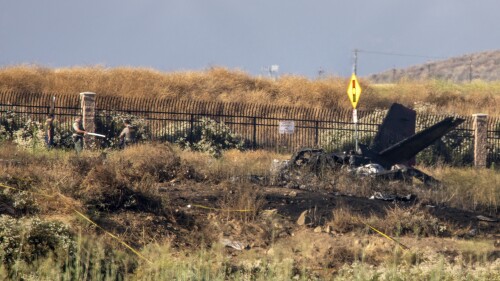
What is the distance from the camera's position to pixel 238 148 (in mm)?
29000

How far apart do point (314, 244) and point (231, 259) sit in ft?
5.50

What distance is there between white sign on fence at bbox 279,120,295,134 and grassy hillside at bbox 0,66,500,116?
11.9 metres

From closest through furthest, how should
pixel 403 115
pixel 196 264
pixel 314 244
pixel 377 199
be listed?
pixel 196 264 → pixel 314 244 → pixel 377 199 → pixel 403 115

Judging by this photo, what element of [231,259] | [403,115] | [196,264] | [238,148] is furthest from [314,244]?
[238,148]

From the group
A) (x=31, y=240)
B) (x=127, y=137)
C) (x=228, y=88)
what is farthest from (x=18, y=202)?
(x=228, y=88)

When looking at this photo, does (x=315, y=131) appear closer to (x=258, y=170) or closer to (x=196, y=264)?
(x=258, y=170)

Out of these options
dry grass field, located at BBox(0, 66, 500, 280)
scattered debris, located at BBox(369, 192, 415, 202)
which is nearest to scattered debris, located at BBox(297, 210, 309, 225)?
dry grass field, located at BBox(0, 66, 500, 280)

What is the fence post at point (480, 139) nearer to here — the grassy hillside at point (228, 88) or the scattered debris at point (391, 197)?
the grassy hillside at point (228, 88)

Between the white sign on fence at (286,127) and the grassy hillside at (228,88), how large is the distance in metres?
11.9

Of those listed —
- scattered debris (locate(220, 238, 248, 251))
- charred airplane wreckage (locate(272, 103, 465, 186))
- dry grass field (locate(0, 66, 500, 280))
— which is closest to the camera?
dry grass field (locate(0, 66, 500, 280))

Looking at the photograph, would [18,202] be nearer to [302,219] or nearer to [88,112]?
[302,219]

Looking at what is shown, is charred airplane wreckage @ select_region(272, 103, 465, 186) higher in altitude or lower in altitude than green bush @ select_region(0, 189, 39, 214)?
higher

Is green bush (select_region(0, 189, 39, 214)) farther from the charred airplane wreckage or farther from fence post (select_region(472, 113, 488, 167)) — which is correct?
fence post (select_region(472, 113, 488, 167))

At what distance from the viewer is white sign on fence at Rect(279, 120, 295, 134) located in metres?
28.8
